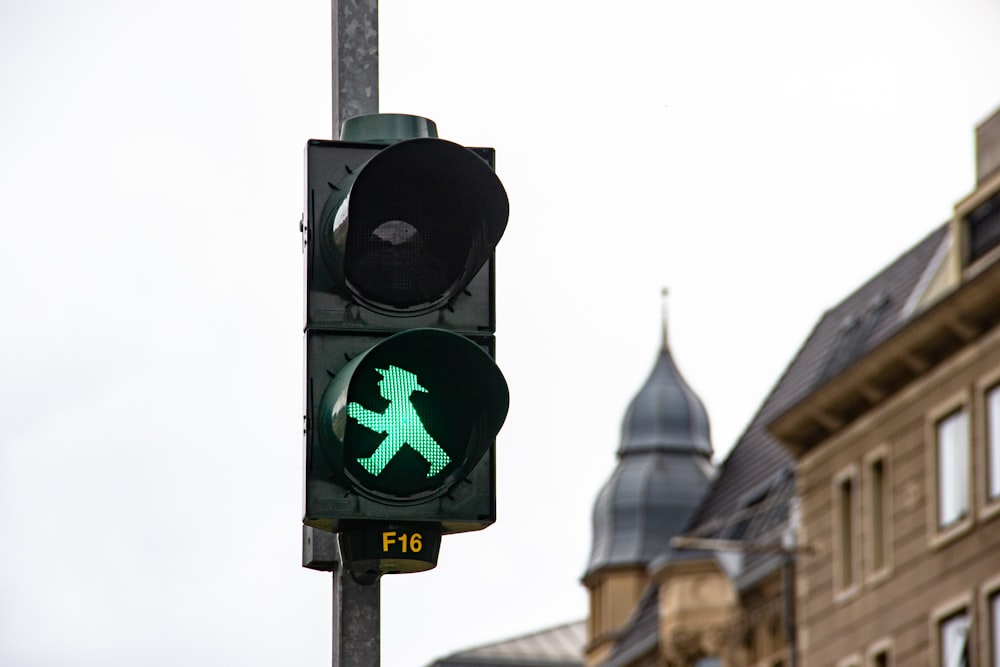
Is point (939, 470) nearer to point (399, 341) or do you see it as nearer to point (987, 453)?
point (987, 453)

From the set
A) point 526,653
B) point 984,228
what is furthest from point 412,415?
point 526,653

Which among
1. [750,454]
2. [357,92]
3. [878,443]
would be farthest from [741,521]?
[357,92]

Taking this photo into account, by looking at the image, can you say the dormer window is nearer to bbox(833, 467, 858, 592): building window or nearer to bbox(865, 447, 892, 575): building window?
bbox(865, 447, 892, 575): building window

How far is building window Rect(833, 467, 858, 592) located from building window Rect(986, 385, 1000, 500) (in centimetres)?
633

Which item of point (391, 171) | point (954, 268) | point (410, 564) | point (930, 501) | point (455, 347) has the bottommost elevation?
point (410, 564)

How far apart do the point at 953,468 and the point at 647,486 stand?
3233 cm

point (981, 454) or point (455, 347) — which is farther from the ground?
point (981, 454)

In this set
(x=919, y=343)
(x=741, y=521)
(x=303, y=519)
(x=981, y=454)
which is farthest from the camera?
(x=741, y=521)

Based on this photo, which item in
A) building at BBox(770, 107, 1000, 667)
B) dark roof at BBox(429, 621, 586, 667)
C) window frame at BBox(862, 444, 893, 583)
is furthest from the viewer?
dark roof at BBox(429, 621, 586, 667)

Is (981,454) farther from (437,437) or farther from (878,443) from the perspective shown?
(437,437)

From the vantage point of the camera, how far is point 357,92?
763 centimetres

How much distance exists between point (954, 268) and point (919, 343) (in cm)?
152

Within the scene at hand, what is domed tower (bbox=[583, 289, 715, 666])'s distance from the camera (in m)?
72.9

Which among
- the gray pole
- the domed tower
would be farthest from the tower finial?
the gray pole
